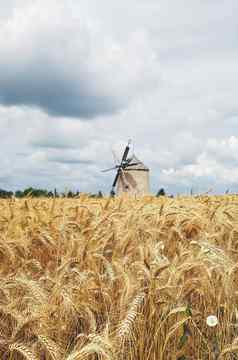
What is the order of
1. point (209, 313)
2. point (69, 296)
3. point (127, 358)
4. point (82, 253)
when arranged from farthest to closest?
1. point (82, 253)
2. point (209, 313)
3. point (69, 296)
4. point (127, 358)

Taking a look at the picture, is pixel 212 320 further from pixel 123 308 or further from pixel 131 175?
pixel 131 175

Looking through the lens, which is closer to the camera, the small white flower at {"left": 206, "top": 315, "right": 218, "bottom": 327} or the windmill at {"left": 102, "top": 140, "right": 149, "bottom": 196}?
the small white flower at {"left": 206, "top": 315, "right": 218, "bottom": 327}

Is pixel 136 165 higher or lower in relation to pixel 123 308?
higher

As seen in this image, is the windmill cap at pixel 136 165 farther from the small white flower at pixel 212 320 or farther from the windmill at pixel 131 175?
the small white flower at pixel 212 320

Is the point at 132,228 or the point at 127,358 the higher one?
the point at 132,228

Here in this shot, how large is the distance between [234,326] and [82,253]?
1.28 m

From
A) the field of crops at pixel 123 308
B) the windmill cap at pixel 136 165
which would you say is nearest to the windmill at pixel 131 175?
the windmill cap at pixel 136 165

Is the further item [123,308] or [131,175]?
[131,175]

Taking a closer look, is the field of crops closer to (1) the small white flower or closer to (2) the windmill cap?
(1) the small white flower

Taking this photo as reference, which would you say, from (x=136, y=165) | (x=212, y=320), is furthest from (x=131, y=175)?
(x=212, y=320)

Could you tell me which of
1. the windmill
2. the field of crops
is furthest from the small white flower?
the windmill

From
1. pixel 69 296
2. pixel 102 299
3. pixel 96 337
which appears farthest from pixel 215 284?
pixel 96 337

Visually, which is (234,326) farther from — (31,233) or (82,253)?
(31,233)

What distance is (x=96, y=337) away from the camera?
2346 millimetres
